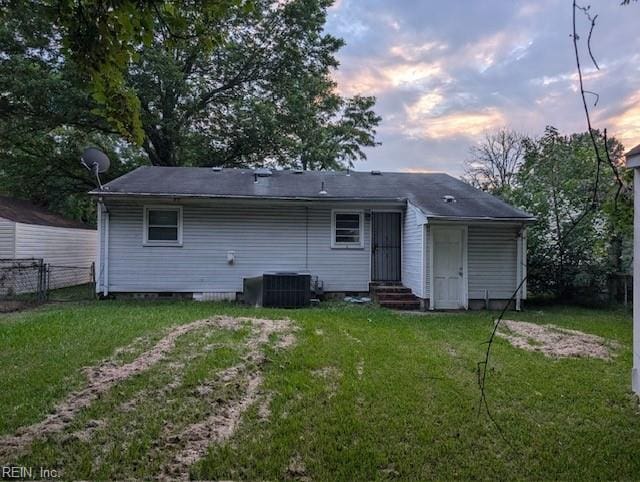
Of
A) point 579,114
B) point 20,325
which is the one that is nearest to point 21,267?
point 20,325

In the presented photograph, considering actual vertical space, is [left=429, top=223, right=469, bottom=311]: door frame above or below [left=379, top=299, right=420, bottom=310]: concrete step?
above

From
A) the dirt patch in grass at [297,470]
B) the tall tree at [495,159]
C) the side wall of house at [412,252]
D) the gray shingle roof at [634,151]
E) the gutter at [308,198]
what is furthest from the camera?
the tall tree at [495,159]

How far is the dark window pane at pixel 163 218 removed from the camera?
10688mm

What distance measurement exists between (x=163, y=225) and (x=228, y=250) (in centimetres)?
176

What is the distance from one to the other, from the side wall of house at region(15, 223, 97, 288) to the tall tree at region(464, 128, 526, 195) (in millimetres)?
19223

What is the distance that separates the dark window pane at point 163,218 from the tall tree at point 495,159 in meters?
17.0

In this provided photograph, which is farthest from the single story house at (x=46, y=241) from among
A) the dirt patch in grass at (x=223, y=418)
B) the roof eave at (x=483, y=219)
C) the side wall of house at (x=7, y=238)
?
the roof eave at (x=483, y=219)

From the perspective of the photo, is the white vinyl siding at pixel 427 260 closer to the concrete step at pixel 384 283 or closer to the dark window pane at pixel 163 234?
the concrete step at pixel 384 283

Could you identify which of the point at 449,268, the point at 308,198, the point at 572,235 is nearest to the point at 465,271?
the point at 449,268

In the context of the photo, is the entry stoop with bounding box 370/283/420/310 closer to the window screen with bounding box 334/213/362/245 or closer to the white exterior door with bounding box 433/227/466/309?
the white exterior door with bounding box 433/227/466/309

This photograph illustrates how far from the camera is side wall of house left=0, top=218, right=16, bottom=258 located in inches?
477

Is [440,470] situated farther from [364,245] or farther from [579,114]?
[364,245]

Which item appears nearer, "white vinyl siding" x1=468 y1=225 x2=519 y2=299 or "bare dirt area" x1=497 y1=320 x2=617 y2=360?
"bare dirt area" x1=497 y1=320 x2=617 y2=360

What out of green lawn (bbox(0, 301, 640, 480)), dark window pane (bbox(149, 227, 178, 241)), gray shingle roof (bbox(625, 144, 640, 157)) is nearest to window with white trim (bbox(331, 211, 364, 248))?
dark window pane (bbox(149, 227, 178, 241))
